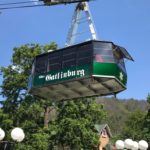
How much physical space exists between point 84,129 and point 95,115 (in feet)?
8.12

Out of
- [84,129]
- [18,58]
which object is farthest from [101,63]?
[18,58]

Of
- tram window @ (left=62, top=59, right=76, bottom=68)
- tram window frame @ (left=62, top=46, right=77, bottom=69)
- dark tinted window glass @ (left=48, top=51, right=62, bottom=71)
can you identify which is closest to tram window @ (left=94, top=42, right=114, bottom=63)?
tram window frame @ (left=62, top=46, right=77, bottom=69)

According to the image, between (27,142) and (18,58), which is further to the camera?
(18,58)

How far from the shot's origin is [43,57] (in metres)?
24.4

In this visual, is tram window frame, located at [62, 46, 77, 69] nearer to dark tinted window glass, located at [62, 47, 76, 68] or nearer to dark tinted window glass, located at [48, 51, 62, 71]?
dark tinted window glass, located at [62, 47, 76, 68]

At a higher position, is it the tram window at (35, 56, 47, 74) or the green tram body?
the tram window at (35, 56, 47, 74)

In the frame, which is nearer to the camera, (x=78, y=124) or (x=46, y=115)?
(x=78, y=124)

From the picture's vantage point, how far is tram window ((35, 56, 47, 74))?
2398 cm

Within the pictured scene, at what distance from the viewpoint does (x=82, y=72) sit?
854 inches

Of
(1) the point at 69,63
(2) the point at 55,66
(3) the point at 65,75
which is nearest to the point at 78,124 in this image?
(2) the point at 55,66

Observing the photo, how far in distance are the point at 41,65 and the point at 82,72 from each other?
10.6 feet

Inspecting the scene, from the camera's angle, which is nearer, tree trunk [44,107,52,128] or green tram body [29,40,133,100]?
green tram body [29,40,133,100]

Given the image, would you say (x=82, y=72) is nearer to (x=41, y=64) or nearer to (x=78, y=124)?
(x=41, y=64)

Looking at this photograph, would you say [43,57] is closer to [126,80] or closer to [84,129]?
[126,80]
